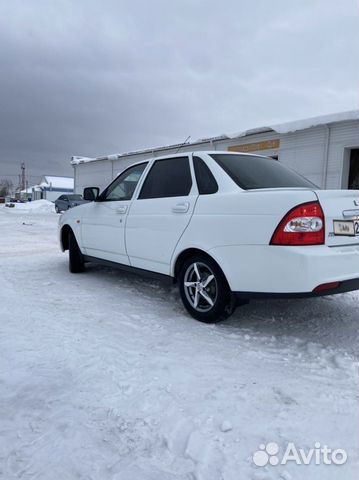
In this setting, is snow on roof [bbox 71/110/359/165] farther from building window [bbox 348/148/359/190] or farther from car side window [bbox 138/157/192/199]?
car side window [bbox 138/157/192/199]

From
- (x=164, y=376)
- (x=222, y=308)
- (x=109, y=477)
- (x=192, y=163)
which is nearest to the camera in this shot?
(x=109, y=477)

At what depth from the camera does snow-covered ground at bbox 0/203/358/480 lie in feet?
6.20

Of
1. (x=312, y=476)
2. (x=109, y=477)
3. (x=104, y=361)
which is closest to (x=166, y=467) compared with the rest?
(x=109, y=477)

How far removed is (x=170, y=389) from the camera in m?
2.52

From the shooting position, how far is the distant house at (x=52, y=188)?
6241cm

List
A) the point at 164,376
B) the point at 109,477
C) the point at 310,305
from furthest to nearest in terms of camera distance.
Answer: the point at 310,305
the point at 164,376
the point at 109,477

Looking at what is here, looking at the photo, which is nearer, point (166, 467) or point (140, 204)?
point (166, 467)

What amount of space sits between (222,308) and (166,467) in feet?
5.85

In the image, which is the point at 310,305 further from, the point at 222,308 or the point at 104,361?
the point at 104,361

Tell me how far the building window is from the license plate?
11053mm

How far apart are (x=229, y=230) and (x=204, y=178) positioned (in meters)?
0.71

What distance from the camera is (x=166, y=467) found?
6.07 ft

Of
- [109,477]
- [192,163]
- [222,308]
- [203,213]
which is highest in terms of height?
[192,163]

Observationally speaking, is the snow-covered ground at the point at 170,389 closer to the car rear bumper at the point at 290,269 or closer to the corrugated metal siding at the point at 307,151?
the car rear bumper at the point at 290,269
